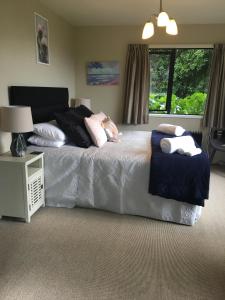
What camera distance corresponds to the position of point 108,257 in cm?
191

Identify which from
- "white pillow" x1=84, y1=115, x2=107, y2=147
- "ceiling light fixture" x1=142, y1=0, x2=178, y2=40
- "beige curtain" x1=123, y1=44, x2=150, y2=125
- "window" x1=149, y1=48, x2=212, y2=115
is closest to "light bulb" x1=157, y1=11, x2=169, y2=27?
"ceiling light fixture" x1=142, y1=0, x2=178, y2=40

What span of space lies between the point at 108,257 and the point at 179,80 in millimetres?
3559

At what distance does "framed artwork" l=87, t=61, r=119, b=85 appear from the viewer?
4484mm

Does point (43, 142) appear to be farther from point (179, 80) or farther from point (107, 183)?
point (179, 80)

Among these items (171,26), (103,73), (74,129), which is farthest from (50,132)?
(103,73)

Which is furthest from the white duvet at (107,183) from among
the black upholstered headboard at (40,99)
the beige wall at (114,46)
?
the beige wall at (114,46)

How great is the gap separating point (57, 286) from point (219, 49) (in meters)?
4.11

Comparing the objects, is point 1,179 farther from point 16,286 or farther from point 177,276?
point 177,276

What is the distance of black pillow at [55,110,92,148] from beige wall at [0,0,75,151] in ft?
1.99

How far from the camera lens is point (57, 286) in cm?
162

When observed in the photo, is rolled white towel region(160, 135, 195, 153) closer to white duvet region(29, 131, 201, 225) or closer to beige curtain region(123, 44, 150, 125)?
white duvet region(29, 131, 201, 225)

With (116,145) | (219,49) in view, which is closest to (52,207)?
(116,145)

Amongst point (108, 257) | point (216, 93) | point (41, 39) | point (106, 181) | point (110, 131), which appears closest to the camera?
point (108, 257)

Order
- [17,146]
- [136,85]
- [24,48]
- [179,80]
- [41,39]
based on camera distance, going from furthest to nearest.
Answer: [179,80] → [136,85] → [41,39] → [24,48] → [17,146]
